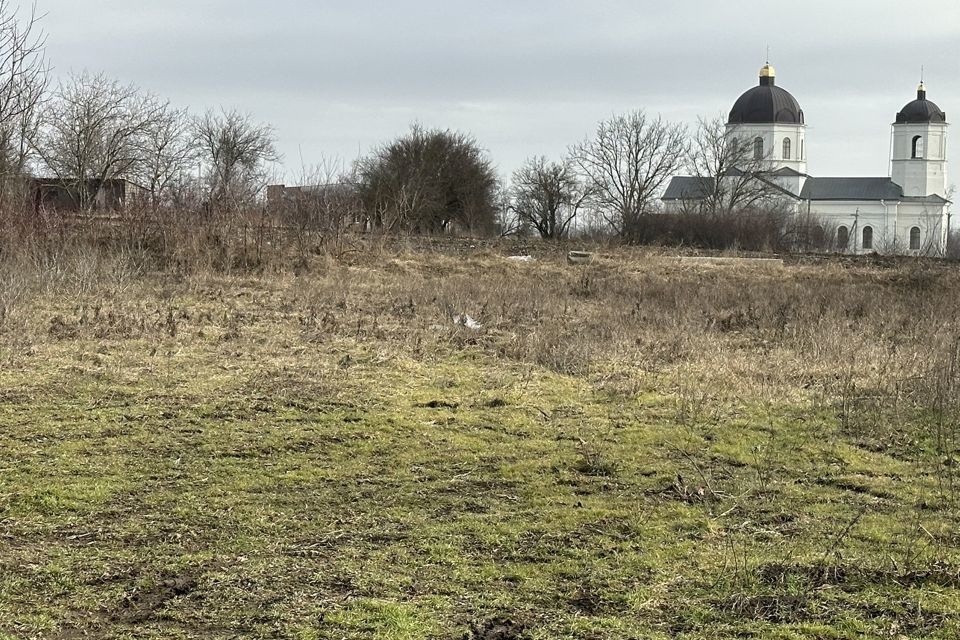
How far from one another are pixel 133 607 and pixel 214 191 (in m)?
15.2

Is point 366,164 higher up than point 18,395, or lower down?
higher up

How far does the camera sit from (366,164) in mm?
39750

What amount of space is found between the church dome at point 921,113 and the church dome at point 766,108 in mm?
8542

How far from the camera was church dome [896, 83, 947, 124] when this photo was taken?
7281cm

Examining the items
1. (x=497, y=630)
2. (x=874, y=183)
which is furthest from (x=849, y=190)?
(x=497, y=630)

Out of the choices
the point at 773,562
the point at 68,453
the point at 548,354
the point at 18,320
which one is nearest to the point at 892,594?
the point at 773,562

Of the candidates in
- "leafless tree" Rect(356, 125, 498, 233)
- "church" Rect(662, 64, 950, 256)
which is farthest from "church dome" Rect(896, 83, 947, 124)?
"leafless tree" Rect(356, 125, 498, 233)

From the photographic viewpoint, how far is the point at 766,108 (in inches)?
2847

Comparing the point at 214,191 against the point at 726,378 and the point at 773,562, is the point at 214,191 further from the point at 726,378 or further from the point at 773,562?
the point at 773,562

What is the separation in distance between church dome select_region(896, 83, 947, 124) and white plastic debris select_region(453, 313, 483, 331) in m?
72.5

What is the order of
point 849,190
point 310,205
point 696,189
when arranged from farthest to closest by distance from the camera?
point 849,190 → point 696,189 → point 310,205

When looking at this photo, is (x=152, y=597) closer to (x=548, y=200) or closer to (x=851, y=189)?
(x=548, y=200)

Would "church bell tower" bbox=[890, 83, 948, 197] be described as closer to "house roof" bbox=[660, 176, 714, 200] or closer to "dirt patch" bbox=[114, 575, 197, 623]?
"house roof" bbox=[660, 176, 714, 200]

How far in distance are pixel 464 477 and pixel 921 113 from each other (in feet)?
259
